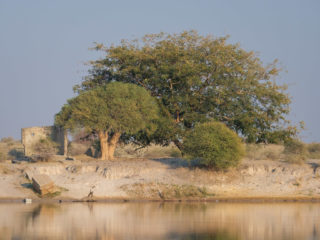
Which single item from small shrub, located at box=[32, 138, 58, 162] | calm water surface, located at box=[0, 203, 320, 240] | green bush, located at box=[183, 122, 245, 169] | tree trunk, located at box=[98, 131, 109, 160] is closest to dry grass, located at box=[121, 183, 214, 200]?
green bush, located at box=[183, 122, 245, 169]

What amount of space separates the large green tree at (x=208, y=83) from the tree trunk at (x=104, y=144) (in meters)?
3.12

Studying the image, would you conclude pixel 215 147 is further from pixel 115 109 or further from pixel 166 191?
pixel 115 109

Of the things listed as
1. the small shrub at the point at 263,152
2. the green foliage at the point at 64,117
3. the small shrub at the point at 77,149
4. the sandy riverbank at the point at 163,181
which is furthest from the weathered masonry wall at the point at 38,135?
the small shrub at the point at 263,152

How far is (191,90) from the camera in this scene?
36.0 meters

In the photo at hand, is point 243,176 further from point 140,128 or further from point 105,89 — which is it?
point 105,89

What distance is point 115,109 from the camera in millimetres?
34156

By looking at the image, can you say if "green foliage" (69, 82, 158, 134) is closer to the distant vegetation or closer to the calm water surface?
the distant vegetation

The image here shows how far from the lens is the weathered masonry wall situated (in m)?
36.7

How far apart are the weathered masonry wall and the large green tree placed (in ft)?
15.0

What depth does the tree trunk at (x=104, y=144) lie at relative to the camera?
3503cm

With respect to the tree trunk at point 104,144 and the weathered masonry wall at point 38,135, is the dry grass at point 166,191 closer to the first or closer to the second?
the tree trunk at point 104,144

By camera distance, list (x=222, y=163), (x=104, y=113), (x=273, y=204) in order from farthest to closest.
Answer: (x=104, y=113) → (x=222, y=163) → (x=273, y=204)

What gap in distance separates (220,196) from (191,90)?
7.09m

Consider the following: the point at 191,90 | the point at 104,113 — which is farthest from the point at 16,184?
the point at 191,90
